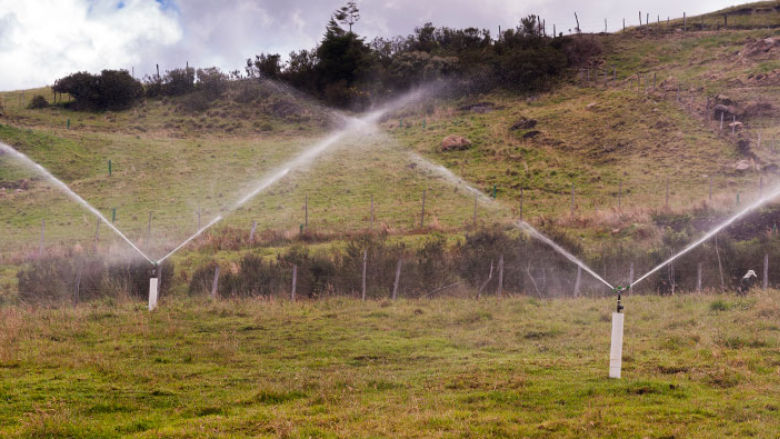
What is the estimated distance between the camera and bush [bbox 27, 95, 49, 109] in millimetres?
84450

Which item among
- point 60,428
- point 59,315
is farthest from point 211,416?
point 59,315

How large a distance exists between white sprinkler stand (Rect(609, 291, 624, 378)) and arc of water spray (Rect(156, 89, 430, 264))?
96.8 ft

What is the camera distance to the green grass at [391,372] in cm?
966

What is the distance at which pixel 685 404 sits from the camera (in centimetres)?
1055

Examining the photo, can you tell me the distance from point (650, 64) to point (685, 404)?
77.8m

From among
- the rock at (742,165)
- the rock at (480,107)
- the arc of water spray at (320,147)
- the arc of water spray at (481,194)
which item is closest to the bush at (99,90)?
the arc of water spray at (320,147)

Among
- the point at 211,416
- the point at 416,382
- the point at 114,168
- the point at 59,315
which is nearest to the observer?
the point at 211,416

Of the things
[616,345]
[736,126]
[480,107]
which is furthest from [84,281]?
[480,107]

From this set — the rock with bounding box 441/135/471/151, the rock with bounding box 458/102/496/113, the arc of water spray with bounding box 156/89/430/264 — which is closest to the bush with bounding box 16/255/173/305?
the arc of water spray with bounding box 156/89/430/264

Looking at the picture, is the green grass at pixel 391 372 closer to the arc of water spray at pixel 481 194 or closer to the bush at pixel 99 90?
the arc of water spray at pixel 481 194

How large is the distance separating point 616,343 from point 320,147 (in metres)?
59.6

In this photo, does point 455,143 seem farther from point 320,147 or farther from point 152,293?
point 152,293

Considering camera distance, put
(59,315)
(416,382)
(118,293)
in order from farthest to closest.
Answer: (118,293), (59,315), (416,382)

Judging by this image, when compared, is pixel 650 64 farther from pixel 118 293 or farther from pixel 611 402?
pixel 611 402
